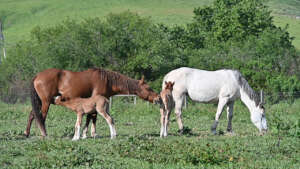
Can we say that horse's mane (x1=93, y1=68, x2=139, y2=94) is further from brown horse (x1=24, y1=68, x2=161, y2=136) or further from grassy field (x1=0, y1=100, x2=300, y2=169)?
grassy field (x1=0, y1=100, x2=300, y2=169)

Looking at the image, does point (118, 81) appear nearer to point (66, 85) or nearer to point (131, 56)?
point (66, 85)

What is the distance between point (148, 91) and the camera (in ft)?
46.0

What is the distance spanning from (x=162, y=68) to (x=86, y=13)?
44.0 m

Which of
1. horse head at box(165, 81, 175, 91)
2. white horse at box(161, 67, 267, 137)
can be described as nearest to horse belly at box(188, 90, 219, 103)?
white horse at box(161, 67, 267, 137)

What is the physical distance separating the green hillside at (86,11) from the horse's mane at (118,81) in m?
59.6

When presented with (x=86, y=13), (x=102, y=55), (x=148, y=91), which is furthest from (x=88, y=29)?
(x=86, y=13)

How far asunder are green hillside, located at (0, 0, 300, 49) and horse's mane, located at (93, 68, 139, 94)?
59632mm

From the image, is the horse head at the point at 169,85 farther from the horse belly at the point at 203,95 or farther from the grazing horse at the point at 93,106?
the grazing horse at the point at 93,106

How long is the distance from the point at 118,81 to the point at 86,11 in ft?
223

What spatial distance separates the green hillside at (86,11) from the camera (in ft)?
249

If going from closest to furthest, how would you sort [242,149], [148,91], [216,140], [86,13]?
1. [242,149]
2. [216,140]
3. [148,91]
4. [86,13]

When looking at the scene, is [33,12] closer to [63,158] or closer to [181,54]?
[181,54]

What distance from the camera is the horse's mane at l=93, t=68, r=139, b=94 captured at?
44.6 feet

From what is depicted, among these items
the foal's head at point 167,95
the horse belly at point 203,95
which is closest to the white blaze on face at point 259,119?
the horse belly at point 203,95
